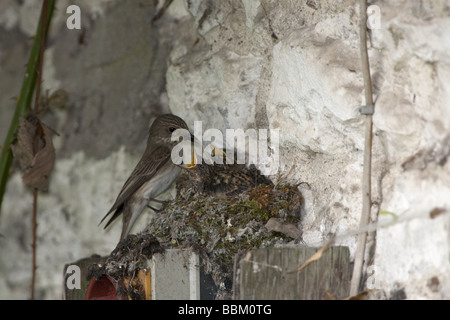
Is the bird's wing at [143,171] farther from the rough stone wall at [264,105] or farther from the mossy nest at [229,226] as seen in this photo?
the mossy nest at [229,226]

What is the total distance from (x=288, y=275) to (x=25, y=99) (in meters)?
3.03

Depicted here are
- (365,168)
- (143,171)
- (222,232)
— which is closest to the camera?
(365,168)

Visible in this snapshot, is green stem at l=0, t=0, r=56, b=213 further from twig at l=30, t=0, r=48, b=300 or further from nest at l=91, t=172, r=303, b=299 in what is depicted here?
nest at l=91, t=172, r=303, b=299

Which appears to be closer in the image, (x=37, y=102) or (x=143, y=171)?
(x=37, y=102)

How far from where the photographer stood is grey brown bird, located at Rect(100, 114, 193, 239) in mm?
5449

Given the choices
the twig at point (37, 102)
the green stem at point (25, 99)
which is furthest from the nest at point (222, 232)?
the green stem at point (25, 99)

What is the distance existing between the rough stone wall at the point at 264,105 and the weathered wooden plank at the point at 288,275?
166mm

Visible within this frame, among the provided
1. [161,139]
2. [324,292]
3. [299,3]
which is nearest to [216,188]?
[161,139]

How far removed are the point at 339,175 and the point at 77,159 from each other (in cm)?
247

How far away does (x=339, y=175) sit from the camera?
12.3 feet

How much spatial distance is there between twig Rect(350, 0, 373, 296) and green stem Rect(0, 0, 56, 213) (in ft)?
9.50

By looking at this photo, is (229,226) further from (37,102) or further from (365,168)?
(37,102)

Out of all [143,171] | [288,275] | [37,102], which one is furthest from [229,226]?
[37,102]

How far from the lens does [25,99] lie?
5270 millimetres
